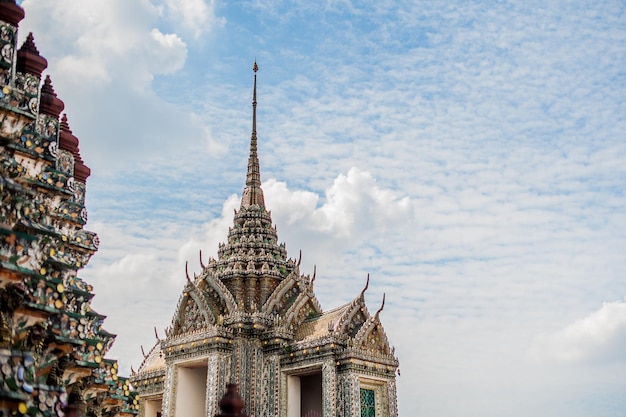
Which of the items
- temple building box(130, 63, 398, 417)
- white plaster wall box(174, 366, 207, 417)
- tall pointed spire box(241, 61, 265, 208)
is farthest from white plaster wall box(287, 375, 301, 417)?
tall pointed spire box(241, 61, 265, 208)

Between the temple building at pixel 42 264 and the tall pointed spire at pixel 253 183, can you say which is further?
the tall pointed spire at pixel 253 183

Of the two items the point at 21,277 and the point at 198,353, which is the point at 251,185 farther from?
the point at 21,277

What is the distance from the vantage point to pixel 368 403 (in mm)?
29406

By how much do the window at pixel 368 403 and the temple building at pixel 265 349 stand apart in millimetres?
43

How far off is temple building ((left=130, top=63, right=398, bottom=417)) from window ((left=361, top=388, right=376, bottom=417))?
4 centimetres

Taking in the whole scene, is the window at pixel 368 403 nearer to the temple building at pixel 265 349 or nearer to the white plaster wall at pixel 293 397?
the temple building at pixel 265 349

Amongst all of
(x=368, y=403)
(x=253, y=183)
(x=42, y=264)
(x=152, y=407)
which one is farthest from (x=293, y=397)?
(x=42, y=264)

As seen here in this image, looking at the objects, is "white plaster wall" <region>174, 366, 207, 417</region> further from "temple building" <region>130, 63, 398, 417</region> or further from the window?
the window

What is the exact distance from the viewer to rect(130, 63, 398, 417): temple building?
29328 mm

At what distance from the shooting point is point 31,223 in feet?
45.1

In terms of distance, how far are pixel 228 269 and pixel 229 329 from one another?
3.71 meters

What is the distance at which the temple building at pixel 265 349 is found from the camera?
2933 centimetres

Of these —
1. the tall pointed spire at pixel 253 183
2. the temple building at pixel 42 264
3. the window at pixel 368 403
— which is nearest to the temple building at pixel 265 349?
the window at pixel 368 403

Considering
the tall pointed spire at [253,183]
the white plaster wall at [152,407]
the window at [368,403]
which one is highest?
the tall pointed spire at [253,183]
